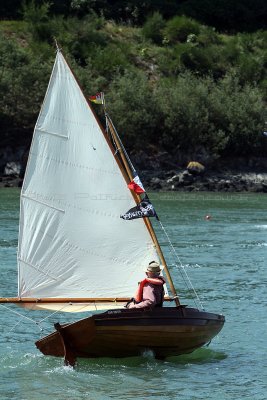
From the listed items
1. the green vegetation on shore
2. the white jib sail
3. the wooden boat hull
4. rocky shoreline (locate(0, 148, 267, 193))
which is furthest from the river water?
the green vegetation on shore

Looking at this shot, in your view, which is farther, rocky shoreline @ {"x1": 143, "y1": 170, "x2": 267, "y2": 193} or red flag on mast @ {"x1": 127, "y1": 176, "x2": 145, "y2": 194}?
rocky shoreline @ {"x1": 143, "y1": 170, "x2": 267, "y2": 193}

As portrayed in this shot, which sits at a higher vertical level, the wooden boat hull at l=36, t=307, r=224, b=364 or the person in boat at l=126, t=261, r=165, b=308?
the person in boat at l=126, t=261, r=165, b=308

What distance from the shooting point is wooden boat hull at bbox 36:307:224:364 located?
24000mm

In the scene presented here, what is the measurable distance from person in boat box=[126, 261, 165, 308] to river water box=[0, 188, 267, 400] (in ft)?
4.68

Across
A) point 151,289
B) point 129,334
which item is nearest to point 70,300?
point 129,334

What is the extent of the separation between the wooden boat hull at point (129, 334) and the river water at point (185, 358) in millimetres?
415

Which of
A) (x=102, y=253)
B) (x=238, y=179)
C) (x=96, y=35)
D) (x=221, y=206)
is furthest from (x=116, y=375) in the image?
(x=96, y=35)

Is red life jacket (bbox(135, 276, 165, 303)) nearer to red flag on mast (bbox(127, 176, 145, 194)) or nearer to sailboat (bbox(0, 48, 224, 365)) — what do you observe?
sailboat (bbox(0, 48, 224, 365))

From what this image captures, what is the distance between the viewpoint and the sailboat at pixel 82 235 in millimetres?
24828

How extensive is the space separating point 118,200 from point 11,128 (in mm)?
80971

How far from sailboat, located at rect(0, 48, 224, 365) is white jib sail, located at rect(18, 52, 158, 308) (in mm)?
24

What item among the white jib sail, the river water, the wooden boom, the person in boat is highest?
the white jib sail

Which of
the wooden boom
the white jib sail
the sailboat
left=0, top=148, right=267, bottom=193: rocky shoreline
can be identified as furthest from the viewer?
left=0, top=148, right=267, bottom=193: rocky shoreline

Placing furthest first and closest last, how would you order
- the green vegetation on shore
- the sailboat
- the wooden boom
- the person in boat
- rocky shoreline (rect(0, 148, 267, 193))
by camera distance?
the green vegetation on shore
rocky shoreline (rect(0, 148, 267, 193))
the sailboat
the wooden boom
the person in boat
